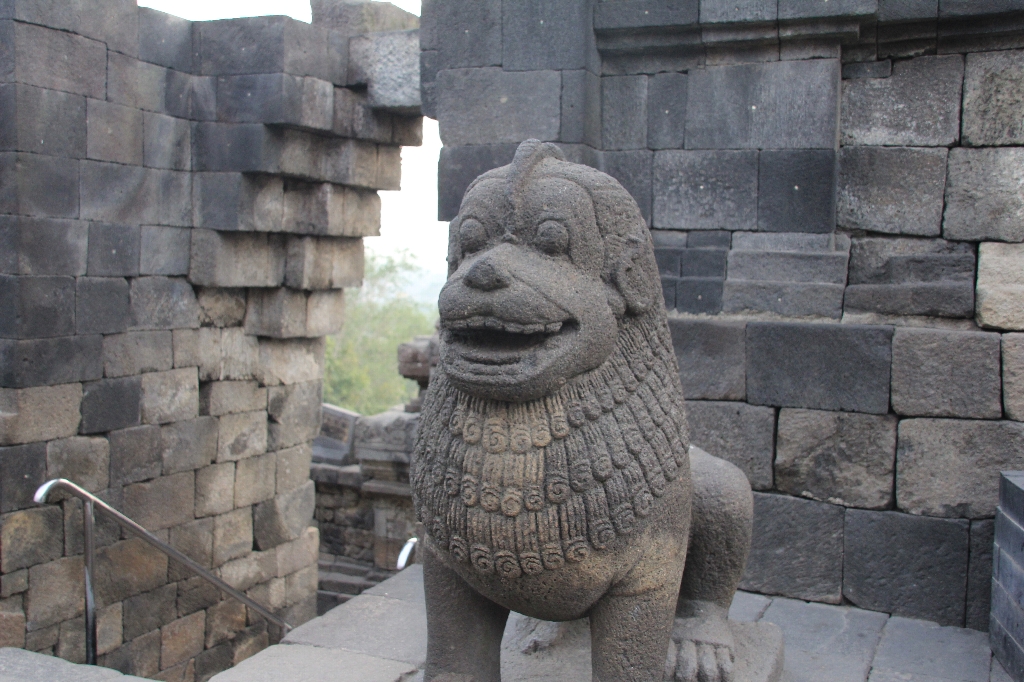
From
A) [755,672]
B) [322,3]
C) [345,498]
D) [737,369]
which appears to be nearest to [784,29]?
[737,369]

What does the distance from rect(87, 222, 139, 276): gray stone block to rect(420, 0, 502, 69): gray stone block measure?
254cm

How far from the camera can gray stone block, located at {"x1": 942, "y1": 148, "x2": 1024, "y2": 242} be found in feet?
12.8

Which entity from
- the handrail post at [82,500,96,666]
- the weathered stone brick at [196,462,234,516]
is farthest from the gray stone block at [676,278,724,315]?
the weathered stone brick at [196,462,234,516]

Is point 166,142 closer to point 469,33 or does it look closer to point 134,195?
point 134,195

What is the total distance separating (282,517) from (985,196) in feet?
18.3

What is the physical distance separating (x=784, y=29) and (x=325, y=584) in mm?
6696

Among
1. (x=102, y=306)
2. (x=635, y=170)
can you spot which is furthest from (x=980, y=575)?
(x=102, y=306)

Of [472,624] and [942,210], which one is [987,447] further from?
[472,624]

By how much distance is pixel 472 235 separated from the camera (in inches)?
88.4

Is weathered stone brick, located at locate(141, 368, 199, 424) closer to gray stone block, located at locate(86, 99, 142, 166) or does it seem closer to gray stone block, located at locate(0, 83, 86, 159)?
gray stone block, located at locate(86, 99, 142, 166)

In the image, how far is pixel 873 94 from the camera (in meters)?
4.19

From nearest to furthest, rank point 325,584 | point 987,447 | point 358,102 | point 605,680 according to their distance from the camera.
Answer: point 605,680
point 987,447
point 358,102
point 325,584

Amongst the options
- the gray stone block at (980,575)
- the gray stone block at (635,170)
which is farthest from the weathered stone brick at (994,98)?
the gray stone block at (980,575)

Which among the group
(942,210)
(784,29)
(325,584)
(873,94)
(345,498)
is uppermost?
(784,29)
